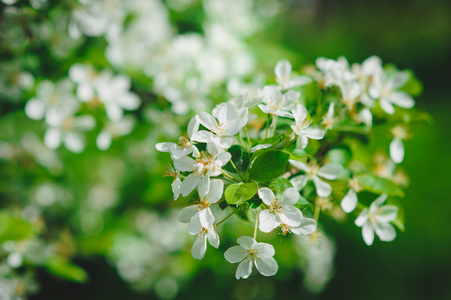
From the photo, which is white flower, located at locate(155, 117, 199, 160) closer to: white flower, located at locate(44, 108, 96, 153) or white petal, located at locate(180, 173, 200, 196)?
white petal, located at locate(180, 173, 200, 196)

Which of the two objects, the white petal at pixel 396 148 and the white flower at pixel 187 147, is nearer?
the white flower at pixel 187 147

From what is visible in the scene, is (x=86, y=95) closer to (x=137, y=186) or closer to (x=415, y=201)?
(x=137, y=186)

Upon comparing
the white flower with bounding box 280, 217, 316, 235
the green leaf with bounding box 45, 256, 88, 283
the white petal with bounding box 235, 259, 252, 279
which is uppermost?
the white flower with bounding box 280, 217, 316, 235

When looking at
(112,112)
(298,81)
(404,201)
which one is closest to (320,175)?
(298,81)

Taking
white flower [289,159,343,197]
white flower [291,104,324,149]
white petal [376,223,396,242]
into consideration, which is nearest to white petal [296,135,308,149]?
white flower [291,104,324,149]

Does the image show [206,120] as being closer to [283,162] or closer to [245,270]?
[283,162]

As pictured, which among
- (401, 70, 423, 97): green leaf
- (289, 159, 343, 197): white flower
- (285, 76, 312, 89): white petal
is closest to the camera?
(289, 159, 343, 197): white flower

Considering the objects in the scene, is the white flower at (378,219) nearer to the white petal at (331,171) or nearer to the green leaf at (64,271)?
the white petal at (331,171)

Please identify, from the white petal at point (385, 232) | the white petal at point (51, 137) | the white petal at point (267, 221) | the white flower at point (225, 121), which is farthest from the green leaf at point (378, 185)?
the white petal at point (51, 137)

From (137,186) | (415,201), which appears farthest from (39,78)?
(415,201)
